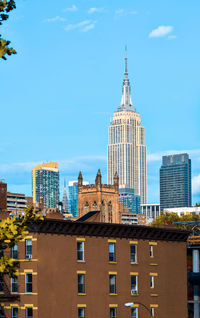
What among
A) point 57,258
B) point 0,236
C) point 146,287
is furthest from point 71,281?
point 0,236

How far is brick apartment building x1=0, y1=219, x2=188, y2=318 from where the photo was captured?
226 ft

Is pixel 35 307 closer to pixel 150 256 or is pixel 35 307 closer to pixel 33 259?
pixel 33 259

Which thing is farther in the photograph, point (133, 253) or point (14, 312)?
point (133, 253)

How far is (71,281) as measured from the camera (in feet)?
234

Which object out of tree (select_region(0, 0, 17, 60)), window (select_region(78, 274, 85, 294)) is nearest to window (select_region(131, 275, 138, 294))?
window (select_region(78, 274, 85, 294))

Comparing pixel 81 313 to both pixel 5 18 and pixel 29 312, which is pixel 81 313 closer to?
pixel 29 312

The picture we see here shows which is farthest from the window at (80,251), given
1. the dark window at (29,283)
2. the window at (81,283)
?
the dark window at (29,283)

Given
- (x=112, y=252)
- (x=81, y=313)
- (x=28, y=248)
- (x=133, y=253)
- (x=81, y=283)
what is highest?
(x=28, y=248)

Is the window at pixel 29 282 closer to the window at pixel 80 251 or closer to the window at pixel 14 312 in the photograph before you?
the window at pixel 14 312

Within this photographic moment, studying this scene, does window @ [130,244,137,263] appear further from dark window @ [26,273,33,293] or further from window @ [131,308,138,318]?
dark window @ [26,273,33,293]

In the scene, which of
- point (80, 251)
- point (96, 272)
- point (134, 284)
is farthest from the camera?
point (134, 284)

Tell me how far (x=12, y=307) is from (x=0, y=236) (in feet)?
132

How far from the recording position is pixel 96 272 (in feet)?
241

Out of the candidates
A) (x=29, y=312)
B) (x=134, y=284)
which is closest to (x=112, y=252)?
(x=134, y=284)
